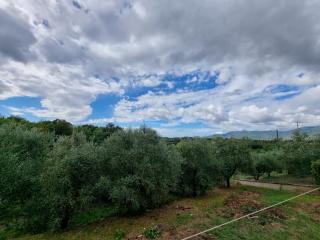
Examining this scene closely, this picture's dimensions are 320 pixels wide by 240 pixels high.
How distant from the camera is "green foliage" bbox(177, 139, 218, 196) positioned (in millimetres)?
27094

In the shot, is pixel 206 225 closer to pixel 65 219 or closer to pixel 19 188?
pixel 65 219

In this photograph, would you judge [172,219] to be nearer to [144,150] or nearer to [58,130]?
[144,150]

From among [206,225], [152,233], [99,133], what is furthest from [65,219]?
[99,133]

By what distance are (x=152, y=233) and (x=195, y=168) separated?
46.2ft

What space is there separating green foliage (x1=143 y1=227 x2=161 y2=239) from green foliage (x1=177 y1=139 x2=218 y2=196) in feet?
41.9

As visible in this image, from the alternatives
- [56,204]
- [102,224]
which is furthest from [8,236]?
[102,224]

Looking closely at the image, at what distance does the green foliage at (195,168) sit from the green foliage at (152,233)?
41.9 feet

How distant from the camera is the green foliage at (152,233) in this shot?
13.2 metres

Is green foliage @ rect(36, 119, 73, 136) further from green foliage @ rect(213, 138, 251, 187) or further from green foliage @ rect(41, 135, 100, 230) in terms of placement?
green foliage @ rect(41, 135, 100, 230)

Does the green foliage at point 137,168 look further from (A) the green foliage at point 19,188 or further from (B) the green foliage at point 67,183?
(A) the green foliage at point 19,188

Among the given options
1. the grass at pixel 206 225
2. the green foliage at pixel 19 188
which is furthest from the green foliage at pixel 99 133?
the grass at pixel 206 225

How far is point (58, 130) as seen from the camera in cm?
7038

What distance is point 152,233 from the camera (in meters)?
13.5

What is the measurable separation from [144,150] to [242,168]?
20229 millimetres
